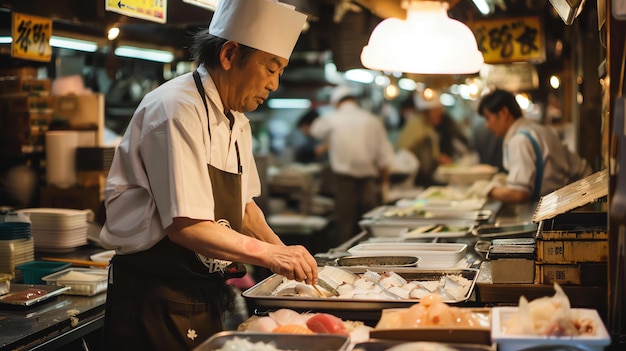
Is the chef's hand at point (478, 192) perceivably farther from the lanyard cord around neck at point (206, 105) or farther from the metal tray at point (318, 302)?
the lanyard cord around neck at point (206, 105)

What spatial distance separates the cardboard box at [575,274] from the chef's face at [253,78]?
1493 millimetres

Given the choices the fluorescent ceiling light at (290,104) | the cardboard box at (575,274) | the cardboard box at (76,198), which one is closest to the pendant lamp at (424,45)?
the cardboard box at (575,274)

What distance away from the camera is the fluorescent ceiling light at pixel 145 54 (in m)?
7.67

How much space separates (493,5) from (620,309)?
712 centimetres

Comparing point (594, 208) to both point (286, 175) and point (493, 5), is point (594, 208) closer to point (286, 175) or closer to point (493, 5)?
point (493, 5)

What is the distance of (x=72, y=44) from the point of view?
6902 mm

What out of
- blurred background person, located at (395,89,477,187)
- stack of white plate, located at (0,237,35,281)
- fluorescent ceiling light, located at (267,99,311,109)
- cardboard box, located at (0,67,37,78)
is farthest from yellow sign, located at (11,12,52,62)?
fluorescent ceiling light, located at (267,99,311,109)

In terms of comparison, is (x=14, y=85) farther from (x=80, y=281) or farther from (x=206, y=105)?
(x=206, y=105)

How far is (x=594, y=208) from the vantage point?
161 inches

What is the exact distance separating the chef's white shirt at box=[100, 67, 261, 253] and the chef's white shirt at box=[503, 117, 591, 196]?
14.3 feet

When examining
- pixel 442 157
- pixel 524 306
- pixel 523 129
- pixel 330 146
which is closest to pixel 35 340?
pixel 524 306

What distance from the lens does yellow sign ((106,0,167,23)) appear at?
4.81m

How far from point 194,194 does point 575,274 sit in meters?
Answer: 1.64

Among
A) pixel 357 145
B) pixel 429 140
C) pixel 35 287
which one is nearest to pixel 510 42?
pixel 357 145
